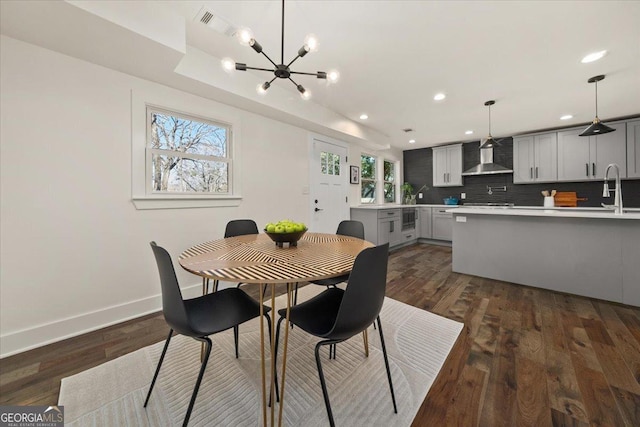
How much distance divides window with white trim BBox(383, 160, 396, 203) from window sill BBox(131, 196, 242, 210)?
4.30 meters

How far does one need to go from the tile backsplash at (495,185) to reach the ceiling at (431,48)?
142cm

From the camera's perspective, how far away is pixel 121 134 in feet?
7.29

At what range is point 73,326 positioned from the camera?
200 centimetres

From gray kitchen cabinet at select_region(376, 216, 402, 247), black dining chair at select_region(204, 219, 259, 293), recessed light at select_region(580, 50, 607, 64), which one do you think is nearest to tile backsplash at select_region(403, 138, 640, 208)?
gray kitchen cabinet at select_region(376, 216, 402, 247)

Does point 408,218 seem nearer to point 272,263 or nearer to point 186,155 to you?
point 186,155

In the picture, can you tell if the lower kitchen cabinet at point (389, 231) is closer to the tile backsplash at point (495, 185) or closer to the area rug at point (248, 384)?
the tile backsplash at point (495, 185)

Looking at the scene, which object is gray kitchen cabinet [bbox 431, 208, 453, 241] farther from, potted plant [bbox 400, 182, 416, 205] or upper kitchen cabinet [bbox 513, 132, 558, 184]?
upper kitchen cabinet [bbox 513, 132, 558, 184]

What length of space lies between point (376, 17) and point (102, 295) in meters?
3.31

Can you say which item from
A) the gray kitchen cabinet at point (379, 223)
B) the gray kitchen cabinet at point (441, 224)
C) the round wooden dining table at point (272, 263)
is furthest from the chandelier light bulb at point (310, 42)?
the gray kitchen cabinet at point (441, 224)

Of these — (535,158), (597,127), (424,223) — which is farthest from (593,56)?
(424,223)

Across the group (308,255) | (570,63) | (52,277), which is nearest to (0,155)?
(52,277)

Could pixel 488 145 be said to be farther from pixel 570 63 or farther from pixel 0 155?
pixel 0 155

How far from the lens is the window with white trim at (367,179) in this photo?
5559 millimetres

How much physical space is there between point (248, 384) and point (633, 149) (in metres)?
6.42
